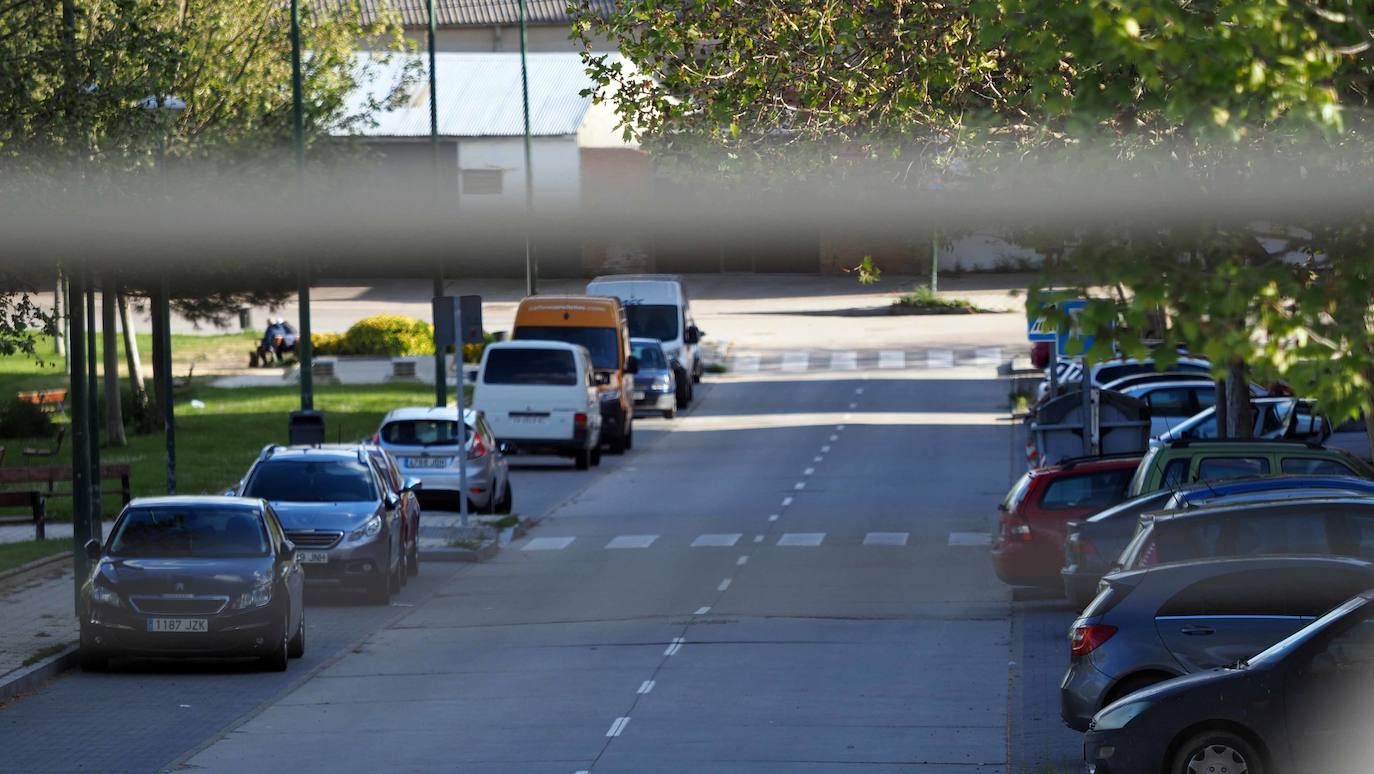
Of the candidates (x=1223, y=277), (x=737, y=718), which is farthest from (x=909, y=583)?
(x=1223, y=277)

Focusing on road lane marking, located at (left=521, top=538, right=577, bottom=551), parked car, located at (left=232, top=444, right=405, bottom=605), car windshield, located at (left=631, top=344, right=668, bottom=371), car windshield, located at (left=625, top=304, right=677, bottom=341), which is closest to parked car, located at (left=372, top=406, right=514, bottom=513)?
road lane marking, located at (left=521, top=538, right=577, bottom=551)

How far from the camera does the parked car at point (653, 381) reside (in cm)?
4644

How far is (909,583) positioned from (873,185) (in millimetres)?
5662

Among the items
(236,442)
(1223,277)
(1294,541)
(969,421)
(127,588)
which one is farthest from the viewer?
(969,421)

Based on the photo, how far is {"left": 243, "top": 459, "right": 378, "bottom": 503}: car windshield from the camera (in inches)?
896

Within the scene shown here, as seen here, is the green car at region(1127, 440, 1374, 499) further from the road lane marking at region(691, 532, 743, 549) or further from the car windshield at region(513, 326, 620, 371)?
the car windshield at region(513, 326, 620, 371)

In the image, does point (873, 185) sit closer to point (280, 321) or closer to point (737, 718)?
point (737, 718)

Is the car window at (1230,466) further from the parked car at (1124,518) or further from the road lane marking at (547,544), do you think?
the road lane marking at (547,544)

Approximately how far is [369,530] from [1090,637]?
35.5 ft

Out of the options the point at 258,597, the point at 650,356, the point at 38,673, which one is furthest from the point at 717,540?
the point at 650,356

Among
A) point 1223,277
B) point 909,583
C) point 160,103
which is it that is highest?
point 160,103

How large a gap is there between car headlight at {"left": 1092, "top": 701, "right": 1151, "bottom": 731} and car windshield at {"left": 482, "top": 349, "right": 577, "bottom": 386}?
25232 mm

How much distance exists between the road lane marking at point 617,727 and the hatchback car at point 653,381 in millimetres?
30728

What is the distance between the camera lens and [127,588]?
58.1 ft
